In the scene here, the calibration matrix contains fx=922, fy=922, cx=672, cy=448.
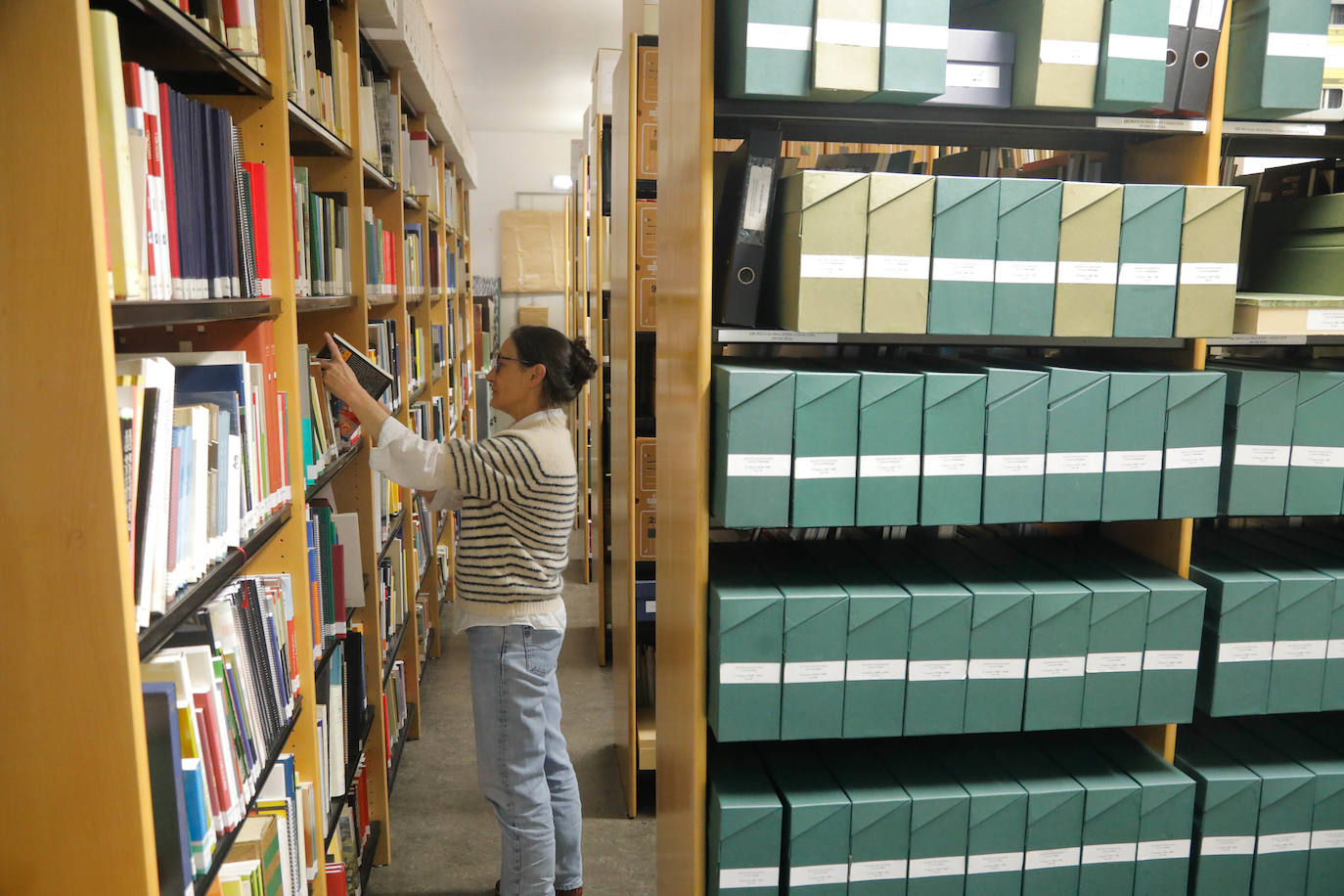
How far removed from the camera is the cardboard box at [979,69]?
1.78 metres

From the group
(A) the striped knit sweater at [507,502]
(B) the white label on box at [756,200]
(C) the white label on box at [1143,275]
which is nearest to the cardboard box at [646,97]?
(A) the striped knit sweater at [507,502]

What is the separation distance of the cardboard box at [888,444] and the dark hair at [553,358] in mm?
975

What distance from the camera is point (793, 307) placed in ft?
5.81

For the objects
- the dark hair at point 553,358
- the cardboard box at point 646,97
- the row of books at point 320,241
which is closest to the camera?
the row of books at point 320,241

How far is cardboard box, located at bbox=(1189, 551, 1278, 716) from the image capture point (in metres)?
1.97

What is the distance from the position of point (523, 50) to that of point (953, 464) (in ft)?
18.5

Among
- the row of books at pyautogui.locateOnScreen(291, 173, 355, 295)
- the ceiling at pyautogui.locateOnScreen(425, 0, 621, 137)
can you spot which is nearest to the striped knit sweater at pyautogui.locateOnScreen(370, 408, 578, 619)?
the row of books at pyautogui.locateOnScreen(291, 173, 355, 295)

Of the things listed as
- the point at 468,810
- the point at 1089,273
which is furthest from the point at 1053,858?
the point at 468,810

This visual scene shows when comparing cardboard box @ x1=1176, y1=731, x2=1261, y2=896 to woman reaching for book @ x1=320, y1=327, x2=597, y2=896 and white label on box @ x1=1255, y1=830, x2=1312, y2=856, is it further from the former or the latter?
woman reaching for book @ x1=320, y1=327, x2=597, y2=896

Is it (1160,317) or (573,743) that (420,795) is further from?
(1160,317)

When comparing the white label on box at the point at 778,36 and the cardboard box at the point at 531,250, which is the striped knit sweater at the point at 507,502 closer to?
the white label on box at the point at 778,36

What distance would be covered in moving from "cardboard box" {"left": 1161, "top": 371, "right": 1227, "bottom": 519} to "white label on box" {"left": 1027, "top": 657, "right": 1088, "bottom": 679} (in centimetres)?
36

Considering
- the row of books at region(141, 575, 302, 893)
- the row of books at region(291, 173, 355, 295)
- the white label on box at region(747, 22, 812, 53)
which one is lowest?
the row of books at region(141, 575, 302, 893)

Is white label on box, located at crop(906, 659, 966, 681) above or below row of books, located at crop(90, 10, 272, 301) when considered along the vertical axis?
below
